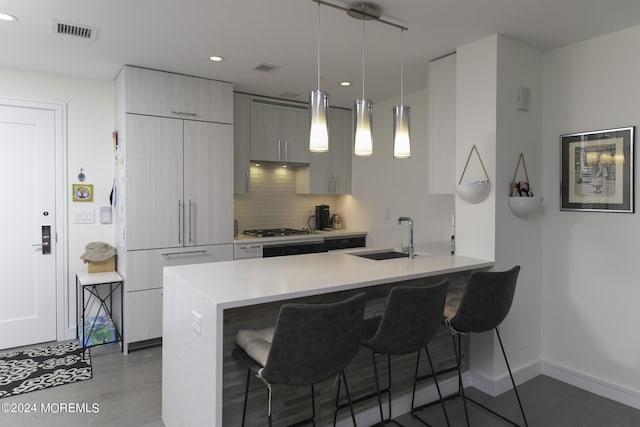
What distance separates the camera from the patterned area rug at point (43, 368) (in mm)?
2975

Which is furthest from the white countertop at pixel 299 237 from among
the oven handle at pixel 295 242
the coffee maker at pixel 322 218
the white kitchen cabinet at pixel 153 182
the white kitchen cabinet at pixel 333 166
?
the white kitchen cabinet at pixel 153 182

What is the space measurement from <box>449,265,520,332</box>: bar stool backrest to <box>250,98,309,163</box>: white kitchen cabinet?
2.77 m

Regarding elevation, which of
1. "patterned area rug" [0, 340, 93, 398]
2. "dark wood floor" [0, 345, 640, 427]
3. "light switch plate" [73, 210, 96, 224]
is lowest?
"dark wood floor" [0, 345, 640, 427]

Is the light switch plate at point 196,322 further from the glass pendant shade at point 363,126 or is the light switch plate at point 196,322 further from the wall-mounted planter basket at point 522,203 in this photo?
the wall-mounted planter basket at point 522,203

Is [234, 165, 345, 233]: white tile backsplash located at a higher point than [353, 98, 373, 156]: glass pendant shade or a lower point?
lower

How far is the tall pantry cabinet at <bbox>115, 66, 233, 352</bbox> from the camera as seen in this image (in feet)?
11.8

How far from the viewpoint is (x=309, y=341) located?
1.66 m

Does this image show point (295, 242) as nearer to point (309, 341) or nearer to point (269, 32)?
point (269, 32)

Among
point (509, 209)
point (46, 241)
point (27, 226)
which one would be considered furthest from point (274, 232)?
point (509, 209)

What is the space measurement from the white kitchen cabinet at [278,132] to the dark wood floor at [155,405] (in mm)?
2522

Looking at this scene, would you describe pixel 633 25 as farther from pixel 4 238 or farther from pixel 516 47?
pixel 4 238

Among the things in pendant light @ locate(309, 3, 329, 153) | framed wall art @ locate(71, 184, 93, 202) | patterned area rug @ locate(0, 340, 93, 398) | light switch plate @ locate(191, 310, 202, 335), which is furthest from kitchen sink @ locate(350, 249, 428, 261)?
framed wall art @ locate(71, 184, 93, 202)

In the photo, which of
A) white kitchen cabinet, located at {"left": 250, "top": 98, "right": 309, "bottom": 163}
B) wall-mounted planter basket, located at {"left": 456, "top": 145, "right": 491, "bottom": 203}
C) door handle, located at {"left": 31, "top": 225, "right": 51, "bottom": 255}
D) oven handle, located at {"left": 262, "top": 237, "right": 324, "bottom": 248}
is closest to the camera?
wall-mounted planter basket, located at {"left": 456, "top": 145, "right": 491, "bottom": 203}

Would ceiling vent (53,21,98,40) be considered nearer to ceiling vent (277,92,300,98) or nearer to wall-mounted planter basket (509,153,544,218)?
ceiling vent (277,92,300,98)
